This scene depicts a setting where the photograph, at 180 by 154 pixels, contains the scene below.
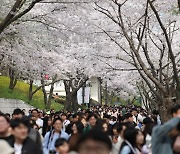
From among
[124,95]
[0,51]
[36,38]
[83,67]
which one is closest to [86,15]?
[36,38]

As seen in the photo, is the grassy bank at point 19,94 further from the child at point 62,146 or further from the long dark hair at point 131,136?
the long dark hair at point 131,136

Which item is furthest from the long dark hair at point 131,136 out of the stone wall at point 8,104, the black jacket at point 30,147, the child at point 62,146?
the stone wall at point 8,104

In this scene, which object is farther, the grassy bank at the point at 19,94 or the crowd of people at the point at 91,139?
the grassy bank at the point at 19,94

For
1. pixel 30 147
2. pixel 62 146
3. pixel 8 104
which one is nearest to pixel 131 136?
pixel 62 146

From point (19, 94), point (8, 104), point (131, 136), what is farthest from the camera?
point (19, 94)

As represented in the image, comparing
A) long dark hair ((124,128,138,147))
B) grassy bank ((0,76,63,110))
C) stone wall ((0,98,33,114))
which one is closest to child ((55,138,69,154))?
long dark hair ((124,128,138,147))

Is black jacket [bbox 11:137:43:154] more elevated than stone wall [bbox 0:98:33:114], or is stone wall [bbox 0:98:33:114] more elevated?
stone wall [bbox 0:98:33:114]

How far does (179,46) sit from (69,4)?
1052 cm

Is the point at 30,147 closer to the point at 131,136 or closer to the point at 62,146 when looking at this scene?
the point at 62,146

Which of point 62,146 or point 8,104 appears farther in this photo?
point 8,104

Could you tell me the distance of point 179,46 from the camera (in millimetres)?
24562

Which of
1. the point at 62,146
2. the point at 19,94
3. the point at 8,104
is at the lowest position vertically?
the point at 62,146

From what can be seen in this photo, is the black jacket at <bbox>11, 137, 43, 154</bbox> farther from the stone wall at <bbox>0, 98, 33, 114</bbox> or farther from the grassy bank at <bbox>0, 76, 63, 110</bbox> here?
the grassy bank at <bbox>0, 76, 63, 110</bbox>

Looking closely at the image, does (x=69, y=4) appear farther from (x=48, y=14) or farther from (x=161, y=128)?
(x=161, y=128)
